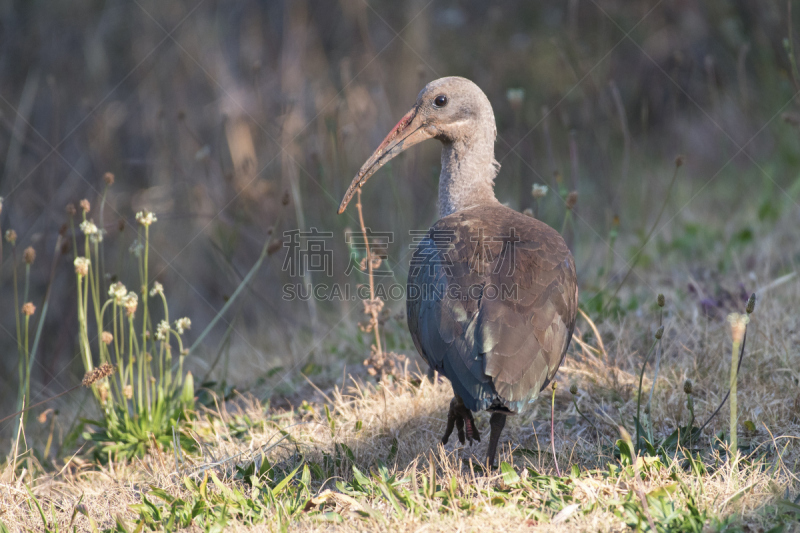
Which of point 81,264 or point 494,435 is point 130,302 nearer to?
point 81,264

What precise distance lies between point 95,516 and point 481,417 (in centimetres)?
158

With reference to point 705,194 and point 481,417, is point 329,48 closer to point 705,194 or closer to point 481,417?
point 705,194

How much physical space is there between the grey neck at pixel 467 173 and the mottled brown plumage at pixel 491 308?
177 mm

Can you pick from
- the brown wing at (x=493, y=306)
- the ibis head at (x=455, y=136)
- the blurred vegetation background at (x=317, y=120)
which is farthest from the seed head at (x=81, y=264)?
the blurred vegetation background at (x=317, y=120)

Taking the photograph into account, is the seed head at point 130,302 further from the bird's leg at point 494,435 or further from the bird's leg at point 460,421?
the bird's leg at point 494,435

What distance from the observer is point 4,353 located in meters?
7.19

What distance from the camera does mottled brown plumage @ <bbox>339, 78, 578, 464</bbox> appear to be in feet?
8.39

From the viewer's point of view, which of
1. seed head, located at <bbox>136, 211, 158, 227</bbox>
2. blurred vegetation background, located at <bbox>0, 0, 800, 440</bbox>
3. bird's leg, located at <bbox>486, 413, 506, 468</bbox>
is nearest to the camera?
bird's leg, located at <bbox>486, 413, 506, 468</bbox>

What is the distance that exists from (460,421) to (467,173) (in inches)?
51.1

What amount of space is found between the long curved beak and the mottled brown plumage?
0.46m

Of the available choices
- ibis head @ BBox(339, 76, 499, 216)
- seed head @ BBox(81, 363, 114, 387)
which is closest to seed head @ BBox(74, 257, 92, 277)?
seed head @ BBox(81, 363, 114, 387)

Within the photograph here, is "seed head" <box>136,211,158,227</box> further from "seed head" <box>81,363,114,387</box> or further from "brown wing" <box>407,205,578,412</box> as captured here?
"brown wing" <box>407,205,578,412</box>

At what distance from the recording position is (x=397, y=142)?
12.2ft

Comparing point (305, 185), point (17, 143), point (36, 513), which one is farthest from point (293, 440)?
point (17, 143)
